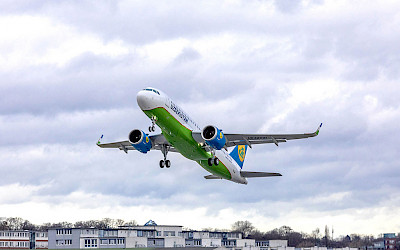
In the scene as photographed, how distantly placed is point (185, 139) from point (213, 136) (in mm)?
3811

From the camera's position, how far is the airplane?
68562mm

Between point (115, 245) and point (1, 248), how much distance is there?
28597 mm

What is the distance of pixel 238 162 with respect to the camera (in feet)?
324

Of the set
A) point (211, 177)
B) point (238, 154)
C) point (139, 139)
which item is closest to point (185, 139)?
point (139, 139)

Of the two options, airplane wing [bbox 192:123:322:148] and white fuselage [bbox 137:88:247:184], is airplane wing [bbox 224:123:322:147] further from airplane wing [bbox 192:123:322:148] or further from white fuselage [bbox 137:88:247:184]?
white fuselage [bbox 137:88:247:184]

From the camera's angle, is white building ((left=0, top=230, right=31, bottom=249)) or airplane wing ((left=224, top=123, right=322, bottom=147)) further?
white building ((left=0, top=230, right=31, bottom=249))

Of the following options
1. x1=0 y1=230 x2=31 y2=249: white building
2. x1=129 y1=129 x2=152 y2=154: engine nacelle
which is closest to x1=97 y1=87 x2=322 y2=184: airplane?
x1=129 y1=129 x2=152 y2=154: engine nacelle

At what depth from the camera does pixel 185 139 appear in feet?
242

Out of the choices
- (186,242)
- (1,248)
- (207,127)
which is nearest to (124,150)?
(207,127)

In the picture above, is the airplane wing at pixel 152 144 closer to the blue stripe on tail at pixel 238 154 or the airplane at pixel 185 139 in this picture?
the airplane at pixel 185 139

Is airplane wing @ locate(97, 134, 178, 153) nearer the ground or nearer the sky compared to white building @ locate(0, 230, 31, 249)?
nearer the sky

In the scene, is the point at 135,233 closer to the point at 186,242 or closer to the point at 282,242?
the point at 186,242

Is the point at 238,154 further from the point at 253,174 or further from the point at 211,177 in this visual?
the point at 211,177

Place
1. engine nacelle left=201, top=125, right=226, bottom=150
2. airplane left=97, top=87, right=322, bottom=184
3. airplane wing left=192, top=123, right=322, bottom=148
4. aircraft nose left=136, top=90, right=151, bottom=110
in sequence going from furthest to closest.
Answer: airplane wing left=192, top=123, right=322, bottom=148
engine nacelle left=201, top=125, right=226, bottom=150
airplane left=97, top=87, right=322, bottom=184
aircraft nose left=136, top=90, right=151, bottom=110
